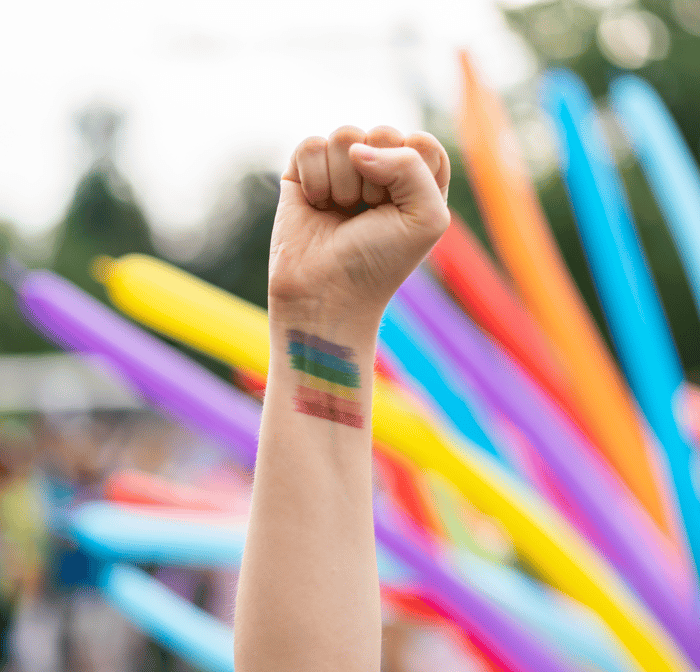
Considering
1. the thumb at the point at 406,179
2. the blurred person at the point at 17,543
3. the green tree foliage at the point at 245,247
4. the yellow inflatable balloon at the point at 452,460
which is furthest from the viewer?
the green tree foliage at the point at 245,247

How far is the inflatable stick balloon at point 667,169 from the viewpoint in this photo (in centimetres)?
158

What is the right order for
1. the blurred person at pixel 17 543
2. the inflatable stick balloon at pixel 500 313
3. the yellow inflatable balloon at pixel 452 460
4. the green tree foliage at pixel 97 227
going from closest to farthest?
1. the yellow inflatable balloon at pixel 452 460
2. the inflatable stick balloon at pixel 500 313
3. the blurred person at pixel 17 543
4. the green tree foliage at pixel 97 227

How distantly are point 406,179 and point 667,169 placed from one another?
3.61ft

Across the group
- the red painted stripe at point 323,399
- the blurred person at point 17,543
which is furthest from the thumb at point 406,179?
the blurred person at point 17,543

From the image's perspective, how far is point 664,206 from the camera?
66.1 inches

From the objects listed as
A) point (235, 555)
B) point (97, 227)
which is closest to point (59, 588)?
point (235, 555)

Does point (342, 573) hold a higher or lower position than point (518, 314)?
lower

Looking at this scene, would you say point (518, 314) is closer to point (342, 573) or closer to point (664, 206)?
point (664, 206)

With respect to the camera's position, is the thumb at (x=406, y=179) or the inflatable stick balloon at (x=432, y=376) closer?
the thumb at (x=406, y=179)

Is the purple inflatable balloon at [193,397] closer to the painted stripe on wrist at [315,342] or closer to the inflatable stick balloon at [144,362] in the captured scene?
the inflatable stick balloon at [144,362]

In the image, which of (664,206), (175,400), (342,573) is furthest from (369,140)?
(664,206)

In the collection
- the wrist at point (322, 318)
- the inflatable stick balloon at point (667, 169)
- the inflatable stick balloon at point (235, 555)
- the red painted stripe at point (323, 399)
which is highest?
the inflatable stick balloon at point (667, 169)

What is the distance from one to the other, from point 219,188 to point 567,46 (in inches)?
526

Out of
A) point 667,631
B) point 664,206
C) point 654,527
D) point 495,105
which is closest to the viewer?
point 667,631
